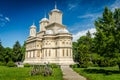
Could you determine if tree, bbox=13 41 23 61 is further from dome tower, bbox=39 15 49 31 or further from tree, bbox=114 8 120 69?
tree, bbox=114 8 120 69

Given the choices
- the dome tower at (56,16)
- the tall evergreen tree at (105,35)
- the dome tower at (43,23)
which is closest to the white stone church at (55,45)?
the dome tower at (56,16)

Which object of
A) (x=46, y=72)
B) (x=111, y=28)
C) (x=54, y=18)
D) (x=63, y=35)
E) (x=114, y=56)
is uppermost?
(x=54, y=18)

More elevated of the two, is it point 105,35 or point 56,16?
point 56,16

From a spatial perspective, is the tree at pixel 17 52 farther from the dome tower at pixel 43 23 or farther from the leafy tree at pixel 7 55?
the dome tower at pixel 43 23

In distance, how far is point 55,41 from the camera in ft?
188

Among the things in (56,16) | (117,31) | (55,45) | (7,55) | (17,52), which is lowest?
(7,55)

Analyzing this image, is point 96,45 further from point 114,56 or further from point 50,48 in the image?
point 50,48

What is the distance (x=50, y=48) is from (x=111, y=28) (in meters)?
32.8

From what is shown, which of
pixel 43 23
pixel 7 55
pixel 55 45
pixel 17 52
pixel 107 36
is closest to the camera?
pixel 107 36

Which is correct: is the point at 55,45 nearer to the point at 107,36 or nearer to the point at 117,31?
the point at 107,36

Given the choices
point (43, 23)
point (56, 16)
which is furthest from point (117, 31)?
point (43, 23)

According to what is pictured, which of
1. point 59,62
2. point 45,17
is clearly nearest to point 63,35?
point 59,62

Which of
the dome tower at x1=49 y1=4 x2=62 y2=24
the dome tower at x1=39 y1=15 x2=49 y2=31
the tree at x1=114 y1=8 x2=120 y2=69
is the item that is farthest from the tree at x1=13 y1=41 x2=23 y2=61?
the tree at x1=114 y1=8 x2=120 y2=69

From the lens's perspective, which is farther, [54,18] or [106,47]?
[54,18]
